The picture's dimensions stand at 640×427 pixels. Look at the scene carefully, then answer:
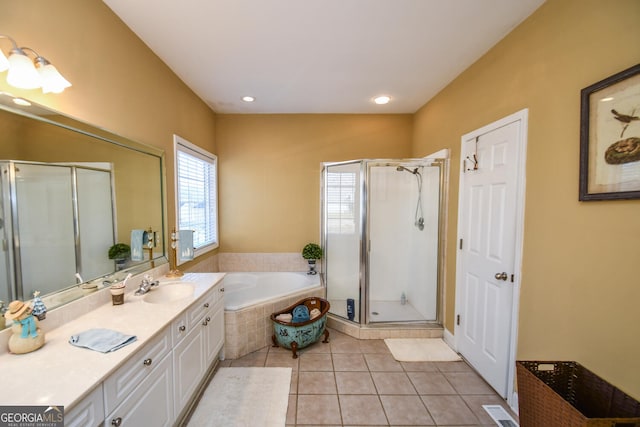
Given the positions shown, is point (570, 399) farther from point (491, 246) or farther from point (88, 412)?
point (88, 412)

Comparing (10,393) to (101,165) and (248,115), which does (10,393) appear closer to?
(101,165)

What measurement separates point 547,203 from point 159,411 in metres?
2.51

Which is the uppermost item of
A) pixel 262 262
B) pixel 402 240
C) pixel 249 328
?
pixel 402 240

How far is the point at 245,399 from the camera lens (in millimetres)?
1844

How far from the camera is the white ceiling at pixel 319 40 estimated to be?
61.1 inches

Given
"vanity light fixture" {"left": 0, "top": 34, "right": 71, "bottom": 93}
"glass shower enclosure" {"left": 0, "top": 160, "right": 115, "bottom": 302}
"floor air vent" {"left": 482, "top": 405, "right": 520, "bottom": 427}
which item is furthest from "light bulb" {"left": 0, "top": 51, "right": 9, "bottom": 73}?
"floor air vent" {"left": 482, "top": 405, "right": 520, "bottom": 427}

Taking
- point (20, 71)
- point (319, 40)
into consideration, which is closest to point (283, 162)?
point (319, 40)

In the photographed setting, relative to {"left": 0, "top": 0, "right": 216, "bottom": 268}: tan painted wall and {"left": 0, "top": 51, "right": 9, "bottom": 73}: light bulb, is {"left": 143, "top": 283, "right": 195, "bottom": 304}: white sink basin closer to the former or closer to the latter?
{"left": 0, "top": 0, "right": 216, "bottom": 268}: tan painted wall

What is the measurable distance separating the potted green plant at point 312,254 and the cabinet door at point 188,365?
5.69 feet

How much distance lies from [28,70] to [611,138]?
8.82 ft

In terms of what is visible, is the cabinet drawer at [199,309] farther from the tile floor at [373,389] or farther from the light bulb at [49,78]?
the light bulb at [49,78]

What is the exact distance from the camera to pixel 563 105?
1.40 meters

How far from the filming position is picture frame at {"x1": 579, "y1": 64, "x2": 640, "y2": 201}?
1.08 m

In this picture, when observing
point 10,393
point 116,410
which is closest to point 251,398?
point 116,410
